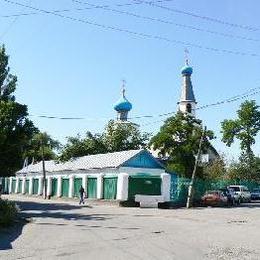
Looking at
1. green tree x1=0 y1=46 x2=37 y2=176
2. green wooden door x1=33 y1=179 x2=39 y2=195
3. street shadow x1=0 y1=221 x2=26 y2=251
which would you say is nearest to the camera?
street shadow x1=0 y1=221 x2=26 y2=251

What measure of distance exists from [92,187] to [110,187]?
382 cm

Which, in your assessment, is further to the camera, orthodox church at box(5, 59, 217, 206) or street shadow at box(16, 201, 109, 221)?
orthodox church at box(5, 59, 217, 206)

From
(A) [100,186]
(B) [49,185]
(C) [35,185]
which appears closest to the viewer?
(A) [100,186]

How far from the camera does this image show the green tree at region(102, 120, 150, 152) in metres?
70.1

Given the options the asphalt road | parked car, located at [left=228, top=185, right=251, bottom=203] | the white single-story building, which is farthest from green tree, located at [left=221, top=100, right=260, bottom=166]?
the asphalt road

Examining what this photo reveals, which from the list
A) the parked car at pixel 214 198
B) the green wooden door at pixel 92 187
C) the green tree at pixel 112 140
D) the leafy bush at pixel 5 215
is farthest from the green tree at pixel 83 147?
the leafy bush at pixel 5 215

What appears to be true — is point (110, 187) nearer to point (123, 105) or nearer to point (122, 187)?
point (122, 187)

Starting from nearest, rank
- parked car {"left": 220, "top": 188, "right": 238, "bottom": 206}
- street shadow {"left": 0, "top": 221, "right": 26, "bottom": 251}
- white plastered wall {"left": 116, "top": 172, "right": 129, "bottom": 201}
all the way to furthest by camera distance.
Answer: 1. street shadow {"left": 0, "top": 221, "right": 26, "bottom": 251}
2. white plastered wall {"left": 116, "top": 172, "right": 129, "bottom": 201}
3. parked car {"left": 220, "top": 188, "right": 238, "bottom": 206}

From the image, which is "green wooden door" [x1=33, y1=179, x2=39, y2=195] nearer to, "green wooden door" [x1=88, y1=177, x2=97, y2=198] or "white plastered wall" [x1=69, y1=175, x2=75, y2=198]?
"white plastered wall" [x1=69, y1=175, x2=75, y2=198]

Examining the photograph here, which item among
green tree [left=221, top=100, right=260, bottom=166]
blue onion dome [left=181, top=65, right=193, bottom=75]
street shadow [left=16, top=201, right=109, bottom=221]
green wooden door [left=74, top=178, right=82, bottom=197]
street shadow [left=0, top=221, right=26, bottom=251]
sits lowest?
street shadow [left=0, top=221, right=26, bottom=251]

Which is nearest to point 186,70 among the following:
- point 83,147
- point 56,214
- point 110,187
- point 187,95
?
point 187,95

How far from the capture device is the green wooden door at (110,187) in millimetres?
44469

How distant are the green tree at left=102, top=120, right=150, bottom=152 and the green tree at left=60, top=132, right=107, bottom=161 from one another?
108 cm

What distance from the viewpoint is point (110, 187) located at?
148 ft
